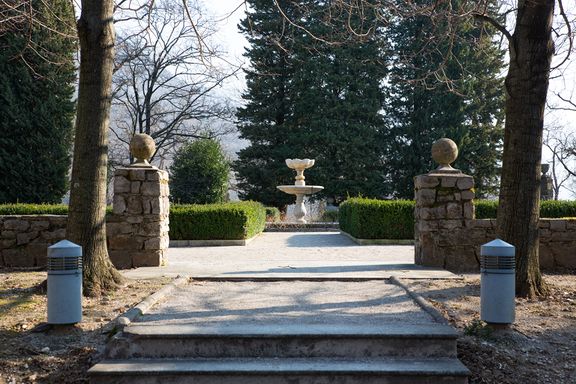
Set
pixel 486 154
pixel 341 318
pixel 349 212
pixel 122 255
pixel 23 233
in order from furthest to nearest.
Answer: pixel 486 154 < pixel 349 212 < pixel 23 233 < pixel 122 255 < pixel 341 318

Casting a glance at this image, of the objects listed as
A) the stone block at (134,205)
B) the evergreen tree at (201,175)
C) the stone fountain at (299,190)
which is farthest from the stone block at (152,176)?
the evergreen tree at (201,175)

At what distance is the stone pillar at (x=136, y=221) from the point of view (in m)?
8.59

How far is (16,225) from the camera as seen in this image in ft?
30.5

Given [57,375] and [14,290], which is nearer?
[57,375]

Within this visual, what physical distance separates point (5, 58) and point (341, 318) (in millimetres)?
18927

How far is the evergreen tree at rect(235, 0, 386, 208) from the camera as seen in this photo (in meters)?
28.2

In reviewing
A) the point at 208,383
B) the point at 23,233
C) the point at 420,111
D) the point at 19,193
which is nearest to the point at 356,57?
the point at 420,111

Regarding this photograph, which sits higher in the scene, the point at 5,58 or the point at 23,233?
the point at 5,58

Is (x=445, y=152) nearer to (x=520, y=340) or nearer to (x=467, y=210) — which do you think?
(x=467, y=210)

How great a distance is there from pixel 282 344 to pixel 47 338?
7.03ft

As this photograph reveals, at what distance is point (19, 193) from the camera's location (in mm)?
19547

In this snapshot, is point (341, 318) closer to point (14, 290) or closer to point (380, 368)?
point (380, 368)

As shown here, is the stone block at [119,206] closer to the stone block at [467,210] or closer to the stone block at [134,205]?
the stone block at [134,205]

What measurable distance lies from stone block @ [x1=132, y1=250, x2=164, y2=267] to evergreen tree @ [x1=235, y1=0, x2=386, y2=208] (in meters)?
19.6
